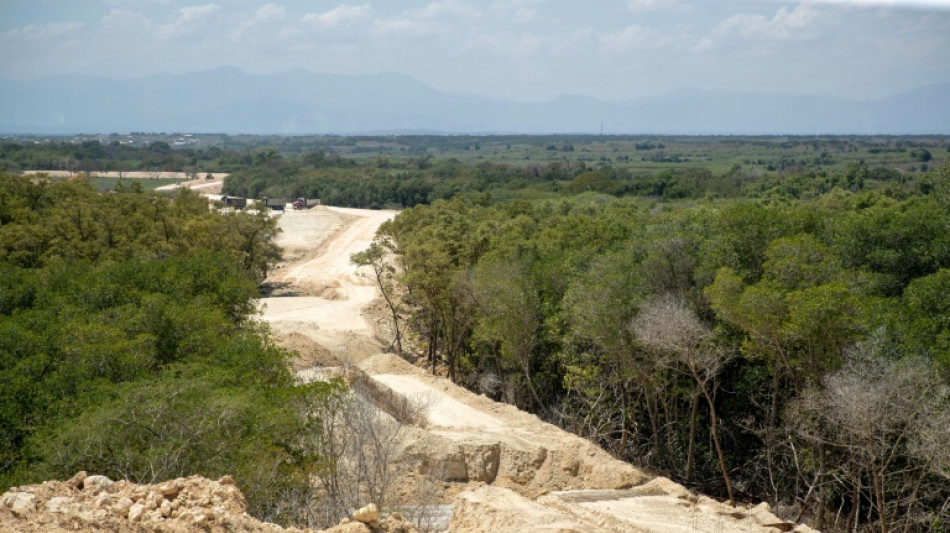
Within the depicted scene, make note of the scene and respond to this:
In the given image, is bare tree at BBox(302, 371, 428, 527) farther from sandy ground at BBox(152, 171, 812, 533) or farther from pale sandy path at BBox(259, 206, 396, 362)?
pale sandy path at BBox(259, 206, 396, 362)

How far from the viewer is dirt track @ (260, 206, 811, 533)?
1827cm

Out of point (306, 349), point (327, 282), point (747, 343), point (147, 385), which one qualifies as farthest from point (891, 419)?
point (327, 282)

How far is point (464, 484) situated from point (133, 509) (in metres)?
13.7

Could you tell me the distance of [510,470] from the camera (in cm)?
2545

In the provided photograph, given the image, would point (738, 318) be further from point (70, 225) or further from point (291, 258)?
point (291, 258)

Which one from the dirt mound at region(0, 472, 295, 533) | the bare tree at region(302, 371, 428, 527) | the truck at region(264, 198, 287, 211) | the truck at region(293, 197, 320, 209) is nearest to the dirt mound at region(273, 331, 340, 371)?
the bare tree at region(302, 371, 428, 527)

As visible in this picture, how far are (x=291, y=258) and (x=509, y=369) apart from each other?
125 feet

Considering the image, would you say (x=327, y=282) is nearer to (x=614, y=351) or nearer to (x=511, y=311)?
(x=511, y=311)

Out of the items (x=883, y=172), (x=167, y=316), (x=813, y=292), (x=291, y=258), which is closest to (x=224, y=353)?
(x=167, y=316)

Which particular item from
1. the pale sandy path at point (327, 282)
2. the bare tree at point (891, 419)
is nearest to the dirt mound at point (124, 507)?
the bare tree at point (891, 419)

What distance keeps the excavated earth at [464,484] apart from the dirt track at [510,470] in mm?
35

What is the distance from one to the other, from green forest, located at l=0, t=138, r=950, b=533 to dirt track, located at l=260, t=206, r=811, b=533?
2.42 metres

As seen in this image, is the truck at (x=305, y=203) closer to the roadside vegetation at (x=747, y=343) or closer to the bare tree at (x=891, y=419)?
the roadside vegetation at (x=747, y=343)

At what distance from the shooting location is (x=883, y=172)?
9881 centimetres
